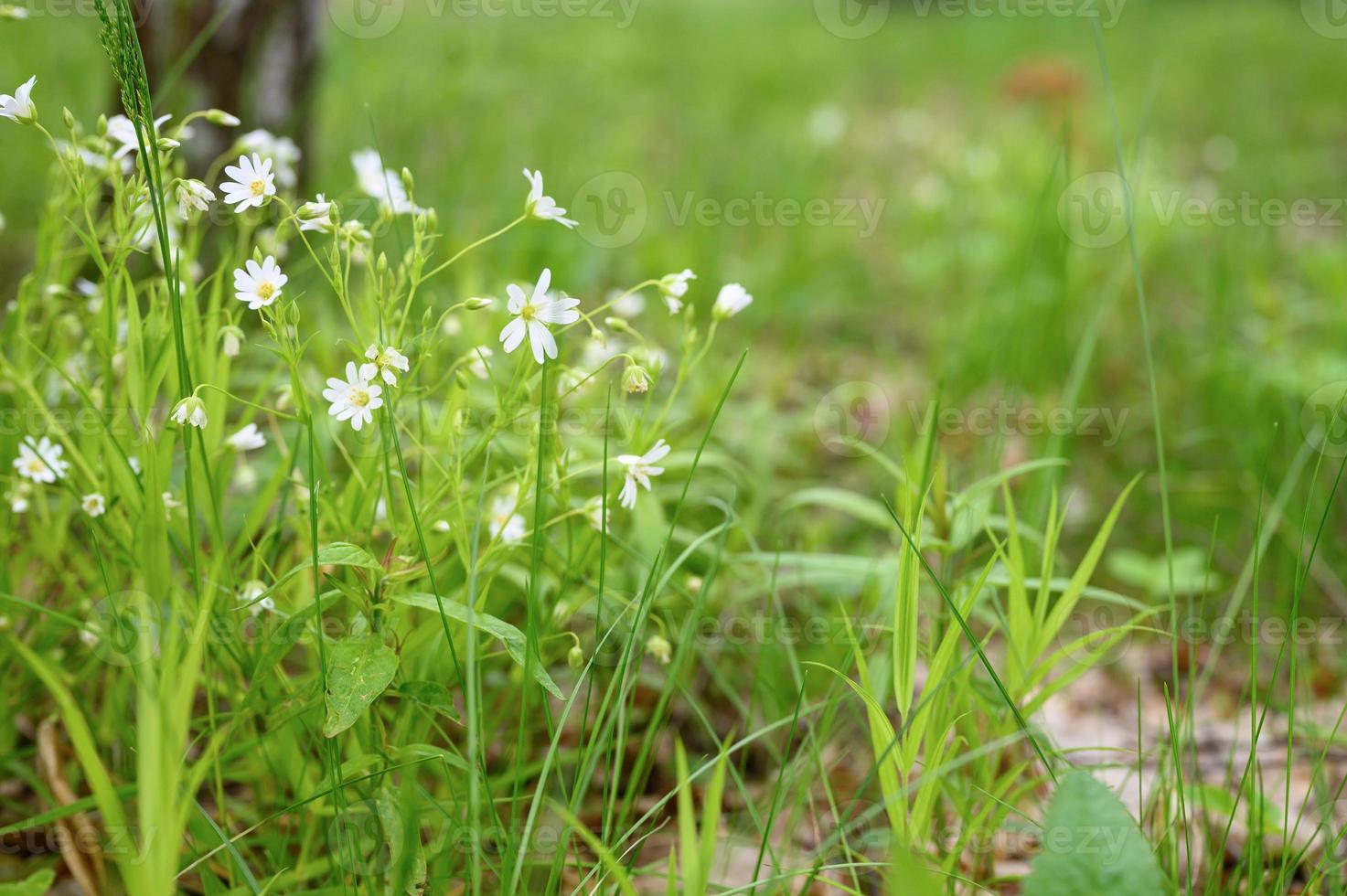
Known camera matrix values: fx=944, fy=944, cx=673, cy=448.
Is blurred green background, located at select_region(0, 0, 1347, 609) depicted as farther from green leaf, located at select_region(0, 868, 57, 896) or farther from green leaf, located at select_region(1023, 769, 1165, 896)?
green leaf, located at select_region(0, 868, 57, 896)

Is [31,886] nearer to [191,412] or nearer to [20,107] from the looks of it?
[191,412]

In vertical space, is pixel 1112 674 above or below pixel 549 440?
below

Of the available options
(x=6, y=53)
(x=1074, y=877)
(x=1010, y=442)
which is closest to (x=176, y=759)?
(x=1074, y=877)

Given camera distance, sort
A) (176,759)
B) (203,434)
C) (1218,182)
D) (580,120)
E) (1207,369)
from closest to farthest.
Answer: (176,759)
(203,434)
(1207,369)
(1218,182)
(580,120)

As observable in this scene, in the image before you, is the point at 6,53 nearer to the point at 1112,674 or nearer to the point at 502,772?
the point at 502,772

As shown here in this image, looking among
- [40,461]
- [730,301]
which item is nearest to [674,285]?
[730,301]

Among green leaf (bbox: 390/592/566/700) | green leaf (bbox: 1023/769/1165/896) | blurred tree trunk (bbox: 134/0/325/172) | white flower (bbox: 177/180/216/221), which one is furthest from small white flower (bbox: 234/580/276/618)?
blurred tree trunk (bbox: 134/0/325/172)

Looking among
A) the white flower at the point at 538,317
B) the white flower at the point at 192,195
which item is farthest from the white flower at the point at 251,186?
the white flower at the point at 538,317
